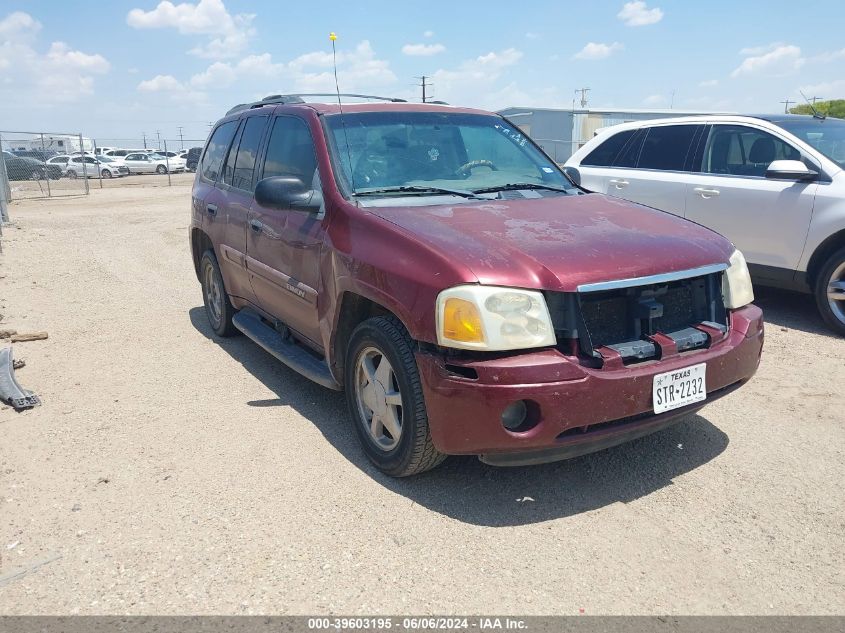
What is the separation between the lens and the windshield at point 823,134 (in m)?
5.97

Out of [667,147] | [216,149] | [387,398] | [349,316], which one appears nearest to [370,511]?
[387,398]

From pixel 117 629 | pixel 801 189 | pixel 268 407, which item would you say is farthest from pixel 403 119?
pixel 801 189

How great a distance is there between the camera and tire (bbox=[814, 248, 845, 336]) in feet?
18.4

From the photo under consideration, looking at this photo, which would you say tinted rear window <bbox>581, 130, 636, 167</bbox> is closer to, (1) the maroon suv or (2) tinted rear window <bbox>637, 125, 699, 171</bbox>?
(2) tinted rear window <bbox>637, 125, 699, 171</bbox>

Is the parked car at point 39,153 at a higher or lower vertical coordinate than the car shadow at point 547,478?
higher

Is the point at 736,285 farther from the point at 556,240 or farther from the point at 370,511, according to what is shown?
the point at 370,511

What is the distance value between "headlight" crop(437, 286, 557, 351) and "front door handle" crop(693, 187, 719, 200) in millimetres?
4313

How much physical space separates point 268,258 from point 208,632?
264 cm

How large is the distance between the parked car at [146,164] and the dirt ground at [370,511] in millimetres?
37735

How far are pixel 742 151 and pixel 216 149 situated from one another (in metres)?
4.80

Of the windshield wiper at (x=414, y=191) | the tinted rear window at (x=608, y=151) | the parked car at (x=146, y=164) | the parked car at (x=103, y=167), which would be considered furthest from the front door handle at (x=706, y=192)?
the parked car at (x=146, y=164)

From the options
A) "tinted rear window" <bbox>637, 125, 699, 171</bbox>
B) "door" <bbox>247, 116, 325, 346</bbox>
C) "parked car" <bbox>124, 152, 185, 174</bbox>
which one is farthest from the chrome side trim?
"parked car" <bbox>124, 152, 185, 174</bbox>

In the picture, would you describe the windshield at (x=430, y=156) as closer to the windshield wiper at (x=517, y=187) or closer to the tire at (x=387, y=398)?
the windshield wiper at (x=517, y=187)

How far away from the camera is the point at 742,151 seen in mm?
6410
